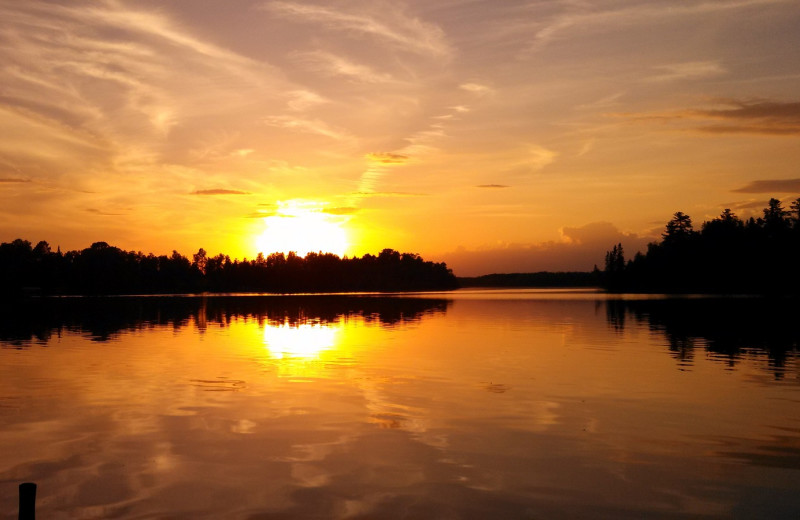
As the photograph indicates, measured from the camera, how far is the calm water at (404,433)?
51.0ft

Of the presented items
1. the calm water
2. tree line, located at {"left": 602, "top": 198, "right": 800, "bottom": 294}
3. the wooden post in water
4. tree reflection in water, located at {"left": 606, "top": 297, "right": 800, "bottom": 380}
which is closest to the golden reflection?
the calm water

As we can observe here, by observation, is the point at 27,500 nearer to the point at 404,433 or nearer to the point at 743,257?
the point at 404,433

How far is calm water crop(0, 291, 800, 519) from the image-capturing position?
1554 cm

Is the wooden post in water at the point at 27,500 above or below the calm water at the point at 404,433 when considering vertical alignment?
above

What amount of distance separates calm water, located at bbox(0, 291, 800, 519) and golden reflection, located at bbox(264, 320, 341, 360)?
805 mm

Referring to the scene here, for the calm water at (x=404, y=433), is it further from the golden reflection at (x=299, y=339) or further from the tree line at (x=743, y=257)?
the tree line at (x=743, y=257)

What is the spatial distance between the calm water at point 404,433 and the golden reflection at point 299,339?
2.64 feet

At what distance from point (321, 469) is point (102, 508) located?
539 cm

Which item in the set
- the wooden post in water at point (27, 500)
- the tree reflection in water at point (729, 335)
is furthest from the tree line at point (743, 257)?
the wooden post in water at point (27, 500)

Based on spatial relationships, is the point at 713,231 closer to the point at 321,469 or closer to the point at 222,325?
the point at 222,325

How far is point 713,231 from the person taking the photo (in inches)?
7608

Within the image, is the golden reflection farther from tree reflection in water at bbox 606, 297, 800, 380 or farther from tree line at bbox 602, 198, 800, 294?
tree line at bbox 602, 198, 800, 294

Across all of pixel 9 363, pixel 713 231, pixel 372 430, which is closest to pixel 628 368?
pixel 372 430

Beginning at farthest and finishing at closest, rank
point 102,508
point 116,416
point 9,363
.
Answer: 1. point 9,363
2. point 116,416
3. point 102,508
